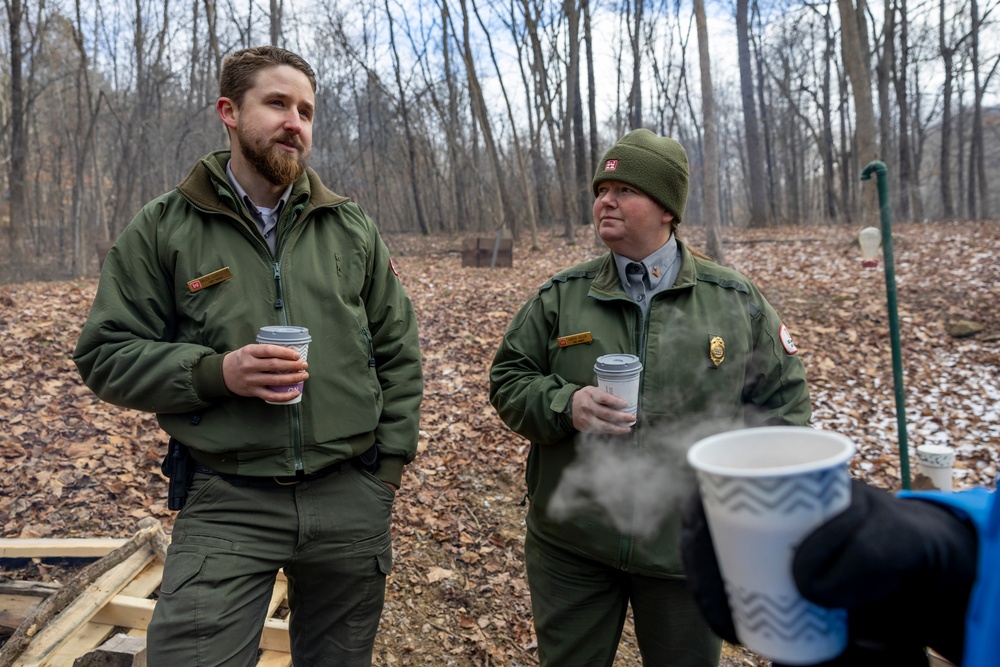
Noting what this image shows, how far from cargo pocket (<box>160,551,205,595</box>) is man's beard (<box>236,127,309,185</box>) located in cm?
142

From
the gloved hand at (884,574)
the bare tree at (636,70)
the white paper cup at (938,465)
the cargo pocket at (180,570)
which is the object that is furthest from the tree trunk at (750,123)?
the gloved hand at (884,574)

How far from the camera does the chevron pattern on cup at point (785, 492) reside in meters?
0.96

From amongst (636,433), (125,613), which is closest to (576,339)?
(636,433)

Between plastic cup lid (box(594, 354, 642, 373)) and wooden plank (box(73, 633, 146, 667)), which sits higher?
plastic cup lid (box(594, 354, 642, 373))

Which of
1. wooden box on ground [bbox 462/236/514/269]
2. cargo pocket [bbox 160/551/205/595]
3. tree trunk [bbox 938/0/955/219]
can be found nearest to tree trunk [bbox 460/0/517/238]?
wooden box on ground [bbox 462/236/514/269]

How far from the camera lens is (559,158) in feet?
83.2

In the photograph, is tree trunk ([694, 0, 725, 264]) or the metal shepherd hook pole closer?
the metal shepherd hook pole

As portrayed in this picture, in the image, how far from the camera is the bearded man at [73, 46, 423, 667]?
2252 millimetres

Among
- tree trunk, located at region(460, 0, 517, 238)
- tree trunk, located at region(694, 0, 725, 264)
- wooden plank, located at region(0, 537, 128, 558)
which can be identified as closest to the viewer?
wooden plank, located at region(0, 537, 128, 558)

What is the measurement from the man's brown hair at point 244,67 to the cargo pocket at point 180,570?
170cm

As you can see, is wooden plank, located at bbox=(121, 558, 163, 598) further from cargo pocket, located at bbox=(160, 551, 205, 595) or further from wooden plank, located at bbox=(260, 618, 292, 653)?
cargo pocket, located at bbox=(160, 551, 205, 595)

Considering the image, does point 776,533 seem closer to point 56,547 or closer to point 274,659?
point 274,659

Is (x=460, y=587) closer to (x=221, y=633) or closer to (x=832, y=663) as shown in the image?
(x=221, y=633)

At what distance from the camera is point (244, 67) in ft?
8.40
